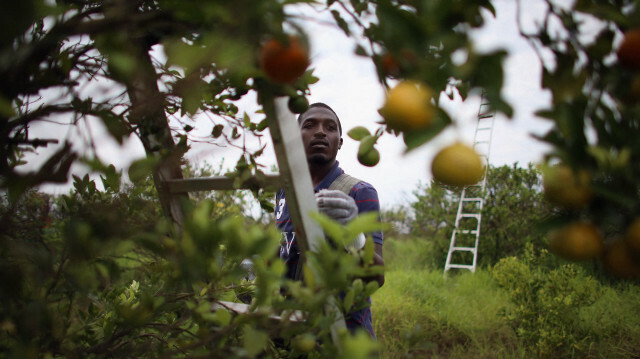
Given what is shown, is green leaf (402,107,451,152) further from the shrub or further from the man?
the shrub

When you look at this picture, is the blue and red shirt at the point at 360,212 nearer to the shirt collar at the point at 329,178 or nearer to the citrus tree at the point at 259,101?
the shirt collar at the point at 329,178

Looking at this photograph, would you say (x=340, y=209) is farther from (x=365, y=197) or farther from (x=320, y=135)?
(x=320, y=135)

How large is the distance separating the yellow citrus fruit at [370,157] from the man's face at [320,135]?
1.34 m

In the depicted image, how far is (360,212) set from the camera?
1.80 meters

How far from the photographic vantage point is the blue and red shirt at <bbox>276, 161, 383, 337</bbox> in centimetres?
166

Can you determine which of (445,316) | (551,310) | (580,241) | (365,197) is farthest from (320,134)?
(445,316)

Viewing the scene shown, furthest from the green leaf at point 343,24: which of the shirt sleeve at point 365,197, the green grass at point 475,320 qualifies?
the green grass at point 475,320

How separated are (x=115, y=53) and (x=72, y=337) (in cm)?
56

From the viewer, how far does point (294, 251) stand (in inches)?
69.7

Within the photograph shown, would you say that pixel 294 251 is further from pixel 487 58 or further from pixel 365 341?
pixel 487 58

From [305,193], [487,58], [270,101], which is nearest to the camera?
[487,58]

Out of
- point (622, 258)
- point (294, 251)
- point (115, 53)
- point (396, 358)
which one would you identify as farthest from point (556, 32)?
point (396, 358)

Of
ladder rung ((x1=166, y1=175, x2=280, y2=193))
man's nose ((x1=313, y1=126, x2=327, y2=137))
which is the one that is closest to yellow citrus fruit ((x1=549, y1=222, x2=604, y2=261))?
ladder rung ((x1=166, y1=175, x2=280, y2=193))

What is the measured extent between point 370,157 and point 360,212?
3.66 ft
